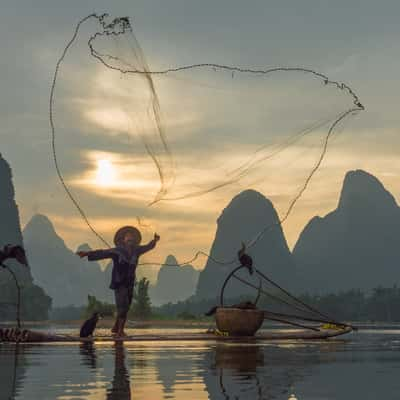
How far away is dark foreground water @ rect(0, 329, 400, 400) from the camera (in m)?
9.79

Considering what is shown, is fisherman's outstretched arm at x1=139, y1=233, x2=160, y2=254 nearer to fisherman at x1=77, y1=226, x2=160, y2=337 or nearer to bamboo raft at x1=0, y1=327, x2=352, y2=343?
fisherman at x1=77, y1=226, x2=160, y2=337

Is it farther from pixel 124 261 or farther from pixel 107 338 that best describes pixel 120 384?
pixel 124 261

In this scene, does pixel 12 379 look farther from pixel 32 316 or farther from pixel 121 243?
pixel 32 316

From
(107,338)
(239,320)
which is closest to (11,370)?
(107,338)

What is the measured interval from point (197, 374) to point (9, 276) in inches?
4081

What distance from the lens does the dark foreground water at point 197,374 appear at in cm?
979

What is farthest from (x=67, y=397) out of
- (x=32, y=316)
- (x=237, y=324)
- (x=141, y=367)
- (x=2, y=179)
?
(x=2, y=179)

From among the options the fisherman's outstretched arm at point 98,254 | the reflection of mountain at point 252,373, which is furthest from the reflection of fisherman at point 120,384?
the fisherman's outstretched arm at point 98,254

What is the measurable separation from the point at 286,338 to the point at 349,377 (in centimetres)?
1284

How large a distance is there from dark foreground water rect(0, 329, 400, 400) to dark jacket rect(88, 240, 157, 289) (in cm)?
464

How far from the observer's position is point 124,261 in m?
22.7

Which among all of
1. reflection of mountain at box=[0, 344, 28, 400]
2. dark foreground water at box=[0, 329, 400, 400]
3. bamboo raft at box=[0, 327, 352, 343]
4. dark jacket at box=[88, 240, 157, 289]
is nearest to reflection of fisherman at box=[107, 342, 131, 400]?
dark foreground water at box=[0, 329, 400, 400]

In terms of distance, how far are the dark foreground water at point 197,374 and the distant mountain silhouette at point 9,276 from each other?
98.9 feet

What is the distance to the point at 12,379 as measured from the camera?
1135cm
